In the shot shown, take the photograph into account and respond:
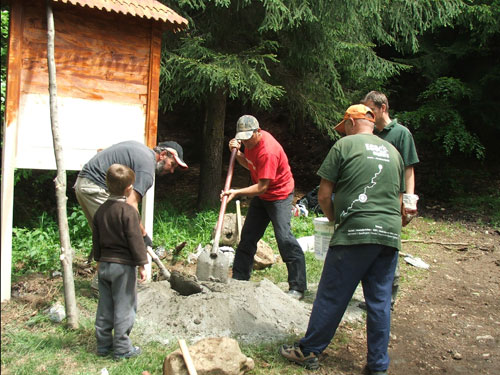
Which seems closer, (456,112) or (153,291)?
(153,291)

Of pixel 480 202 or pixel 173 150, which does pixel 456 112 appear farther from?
pixel 173 150

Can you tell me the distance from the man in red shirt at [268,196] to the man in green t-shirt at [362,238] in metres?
1.51

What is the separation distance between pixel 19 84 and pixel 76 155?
2.79 ft

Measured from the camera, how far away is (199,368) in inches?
125

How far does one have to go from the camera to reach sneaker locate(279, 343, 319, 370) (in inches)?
144

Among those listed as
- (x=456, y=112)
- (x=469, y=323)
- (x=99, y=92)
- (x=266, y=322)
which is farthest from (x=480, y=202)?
(x=99, y=92)

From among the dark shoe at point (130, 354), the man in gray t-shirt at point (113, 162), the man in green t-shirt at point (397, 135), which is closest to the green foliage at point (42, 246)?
the man in gray t-shirt at point (113, 162)

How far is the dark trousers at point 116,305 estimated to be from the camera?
138 inches

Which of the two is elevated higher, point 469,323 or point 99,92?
point 99,92

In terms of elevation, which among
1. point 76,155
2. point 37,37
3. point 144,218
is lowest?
point 144,218

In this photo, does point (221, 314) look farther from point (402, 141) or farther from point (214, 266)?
point (402, 141)

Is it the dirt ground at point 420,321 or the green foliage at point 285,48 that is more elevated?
the green foliage at point 285,48

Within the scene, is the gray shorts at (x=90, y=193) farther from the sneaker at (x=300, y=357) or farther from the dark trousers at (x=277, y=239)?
the sneaker at (x=300, y=357)

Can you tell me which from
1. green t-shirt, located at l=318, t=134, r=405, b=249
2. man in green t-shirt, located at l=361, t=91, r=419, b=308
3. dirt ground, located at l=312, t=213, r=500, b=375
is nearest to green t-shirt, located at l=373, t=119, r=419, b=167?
man in green t-shirt, located at l=361, t=91, r=419, b=308
